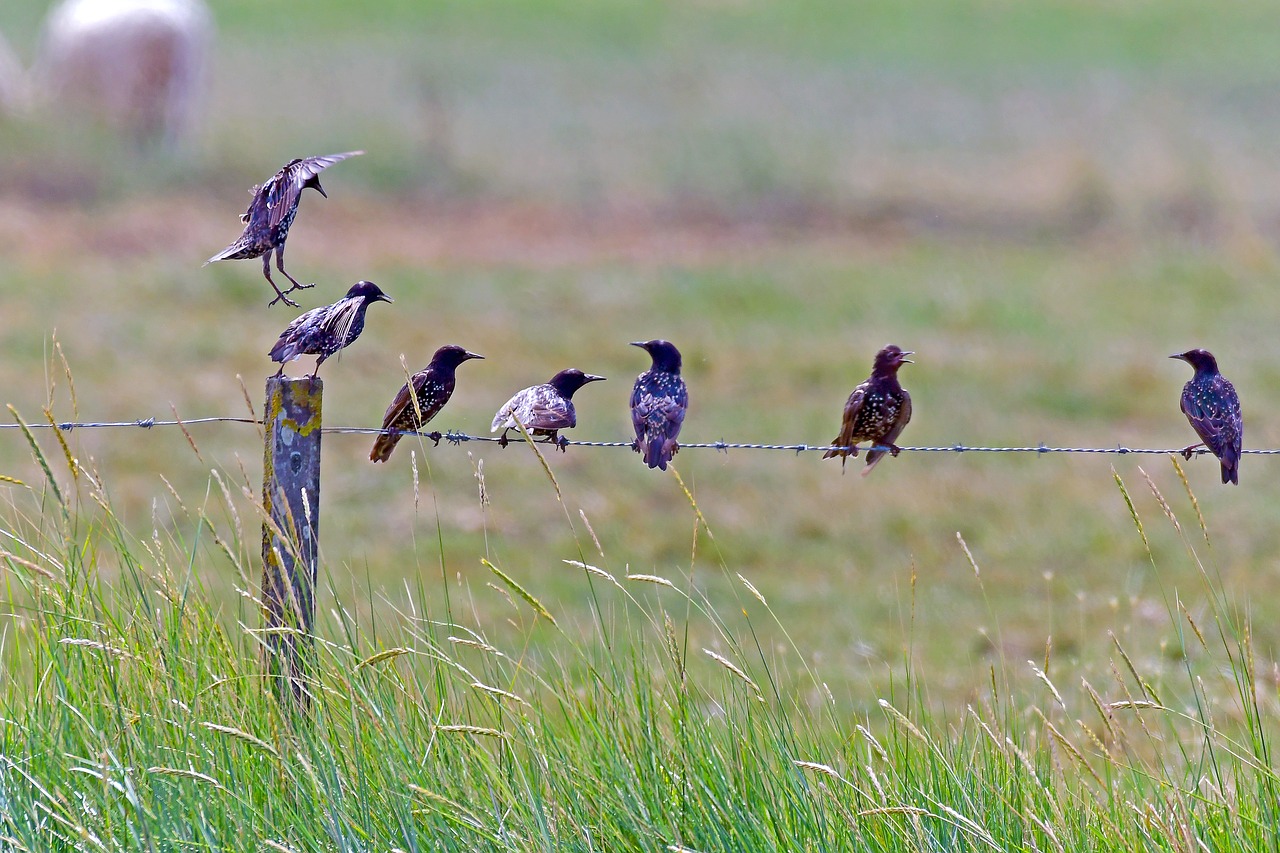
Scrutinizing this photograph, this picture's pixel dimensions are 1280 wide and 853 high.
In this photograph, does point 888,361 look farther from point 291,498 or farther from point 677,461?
point 677,461

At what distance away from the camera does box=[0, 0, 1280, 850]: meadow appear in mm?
3170

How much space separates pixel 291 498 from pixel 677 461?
22.9 feet

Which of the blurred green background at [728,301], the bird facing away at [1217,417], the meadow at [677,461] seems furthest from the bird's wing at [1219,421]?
the blurred green background at [728,301]

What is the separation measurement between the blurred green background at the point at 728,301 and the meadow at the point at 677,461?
67 mm

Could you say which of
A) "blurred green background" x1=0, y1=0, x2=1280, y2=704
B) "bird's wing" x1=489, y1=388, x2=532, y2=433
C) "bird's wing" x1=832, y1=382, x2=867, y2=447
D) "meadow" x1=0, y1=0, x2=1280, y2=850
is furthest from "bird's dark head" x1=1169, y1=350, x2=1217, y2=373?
"bird's wing" x1=489, y1=388, x2=532, y2=433

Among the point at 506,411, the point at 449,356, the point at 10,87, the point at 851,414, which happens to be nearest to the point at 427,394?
the point at 449,356

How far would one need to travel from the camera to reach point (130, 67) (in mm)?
21703

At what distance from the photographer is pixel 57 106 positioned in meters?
20.8

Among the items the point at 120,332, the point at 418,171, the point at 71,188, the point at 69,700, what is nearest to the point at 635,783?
the point at 69,700

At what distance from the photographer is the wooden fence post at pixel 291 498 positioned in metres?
3.31

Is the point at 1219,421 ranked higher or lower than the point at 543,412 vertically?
higher

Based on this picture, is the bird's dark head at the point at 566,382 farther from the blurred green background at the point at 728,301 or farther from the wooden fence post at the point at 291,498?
the wooden fence post at the point at 291,498

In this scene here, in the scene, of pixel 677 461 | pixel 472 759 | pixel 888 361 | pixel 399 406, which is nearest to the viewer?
pixel 472 759

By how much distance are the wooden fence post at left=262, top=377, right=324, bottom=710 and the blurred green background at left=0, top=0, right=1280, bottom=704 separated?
0.17 meters
